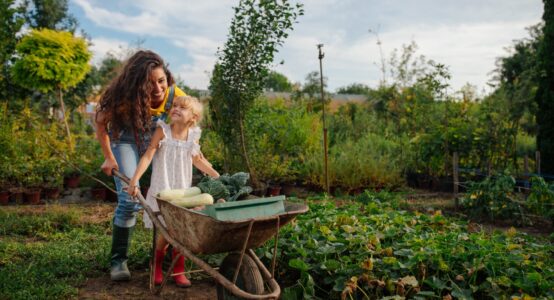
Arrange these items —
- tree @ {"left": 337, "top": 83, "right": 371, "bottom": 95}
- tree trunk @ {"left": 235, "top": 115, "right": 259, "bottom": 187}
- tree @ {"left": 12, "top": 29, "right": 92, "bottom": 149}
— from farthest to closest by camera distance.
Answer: tree @ {"left": 337, "top": 83, "right": 371, "bottom": 95} < tree @ {"left": 12, "top": 29, "right": 92, "bottom": 149} < tree trunk @ {"left": 235, "top": 115, "right": 259, "bottom": 187}

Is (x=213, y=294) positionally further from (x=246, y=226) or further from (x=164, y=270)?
(x=246, y=226)

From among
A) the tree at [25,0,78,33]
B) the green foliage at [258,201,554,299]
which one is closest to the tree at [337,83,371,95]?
the tree at [25,0,78,33]

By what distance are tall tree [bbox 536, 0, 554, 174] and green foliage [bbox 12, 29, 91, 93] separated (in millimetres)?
7859

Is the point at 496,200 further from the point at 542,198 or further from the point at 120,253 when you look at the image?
the point at 120,253

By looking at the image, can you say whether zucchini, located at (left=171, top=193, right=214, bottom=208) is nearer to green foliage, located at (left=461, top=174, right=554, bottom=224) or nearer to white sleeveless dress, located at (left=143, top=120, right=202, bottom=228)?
white sleeveless dress, located at (left=143, top=120, right=202, bottom=228)

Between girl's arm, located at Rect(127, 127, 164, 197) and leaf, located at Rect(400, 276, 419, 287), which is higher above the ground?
girl's arm, located at Rect(127, 127, 164, 197)

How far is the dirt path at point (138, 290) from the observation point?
2945 millimetres

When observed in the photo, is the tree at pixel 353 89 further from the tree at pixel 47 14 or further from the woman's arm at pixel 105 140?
the woman's arm at pixel 105 140

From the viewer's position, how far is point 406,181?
7.66m

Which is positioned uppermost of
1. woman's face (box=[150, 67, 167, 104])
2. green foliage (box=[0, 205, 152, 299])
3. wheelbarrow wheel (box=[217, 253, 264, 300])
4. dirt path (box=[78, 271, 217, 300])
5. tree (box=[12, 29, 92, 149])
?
tree (box=[12, 29, 92, 149])

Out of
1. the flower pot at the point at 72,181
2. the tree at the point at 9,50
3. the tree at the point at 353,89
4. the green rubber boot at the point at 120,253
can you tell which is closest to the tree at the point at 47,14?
the tree at the point at 9,50

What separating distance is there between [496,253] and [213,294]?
166cm

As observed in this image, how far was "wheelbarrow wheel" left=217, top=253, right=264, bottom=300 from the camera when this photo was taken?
2.35 meters

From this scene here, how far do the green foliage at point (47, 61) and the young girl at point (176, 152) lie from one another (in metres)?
6.49
